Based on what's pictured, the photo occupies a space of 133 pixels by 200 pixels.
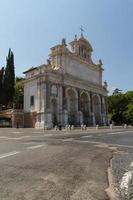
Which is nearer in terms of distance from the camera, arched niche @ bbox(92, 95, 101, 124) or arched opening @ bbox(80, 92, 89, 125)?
arched opening @ bbox(80, 92, 89, 125)

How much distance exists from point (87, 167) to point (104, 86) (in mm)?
64406

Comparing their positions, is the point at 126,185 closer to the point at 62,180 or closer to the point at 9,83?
the point at 62,180

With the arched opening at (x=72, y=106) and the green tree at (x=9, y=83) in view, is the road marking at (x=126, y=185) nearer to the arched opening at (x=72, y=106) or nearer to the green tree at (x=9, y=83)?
the arched opening at (x=72, y=106)

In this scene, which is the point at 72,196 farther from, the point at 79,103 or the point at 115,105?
the point at 115,105

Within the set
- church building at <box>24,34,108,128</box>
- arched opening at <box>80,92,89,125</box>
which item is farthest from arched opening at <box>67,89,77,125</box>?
arched opening at <box>80,92,89,125</box>

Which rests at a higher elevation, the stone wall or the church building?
the church building

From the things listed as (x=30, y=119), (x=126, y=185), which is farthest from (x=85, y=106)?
(x=126, y=185)

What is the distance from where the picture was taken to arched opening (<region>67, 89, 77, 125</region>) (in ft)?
191

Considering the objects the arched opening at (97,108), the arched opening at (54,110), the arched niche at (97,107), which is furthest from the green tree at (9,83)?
the arched opening at (97,108)

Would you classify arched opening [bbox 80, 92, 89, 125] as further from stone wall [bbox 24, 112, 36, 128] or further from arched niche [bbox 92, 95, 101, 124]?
stone wall [bbox 24, 112, 36, 128]

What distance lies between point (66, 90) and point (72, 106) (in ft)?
20.2

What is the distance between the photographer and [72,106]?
197 feet

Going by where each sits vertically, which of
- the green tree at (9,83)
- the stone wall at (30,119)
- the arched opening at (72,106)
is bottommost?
the stone wall at (30,119)

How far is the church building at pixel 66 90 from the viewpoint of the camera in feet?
168
